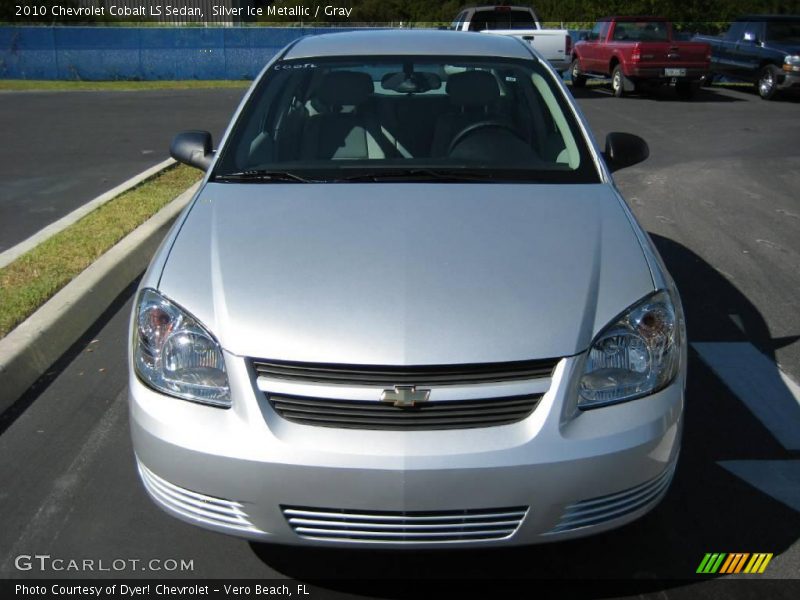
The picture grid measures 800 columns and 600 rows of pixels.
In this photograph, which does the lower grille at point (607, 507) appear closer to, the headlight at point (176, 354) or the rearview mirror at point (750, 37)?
the headlight at point (176, 354)

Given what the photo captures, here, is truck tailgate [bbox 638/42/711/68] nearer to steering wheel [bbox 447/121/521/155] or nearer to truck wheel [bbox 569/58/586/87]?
truck wheel [bbox 569/58/586/87]

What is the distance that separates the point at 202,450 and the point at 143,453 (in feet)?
1.00

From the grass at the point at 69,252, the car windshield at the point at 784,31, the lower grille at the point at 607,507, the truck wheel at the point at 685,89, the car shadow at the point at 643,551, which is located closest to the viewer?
the lower grille at the point at 607,507

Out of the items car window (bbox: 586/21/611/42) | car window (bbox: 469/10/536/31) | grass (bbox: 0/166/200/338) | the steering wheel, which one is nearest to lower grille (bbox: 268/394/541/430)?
the steering wheel

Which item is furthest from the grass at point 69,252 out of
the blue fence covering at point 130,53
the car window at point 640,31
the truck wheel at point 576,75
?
the blue fence covering at point 130,53

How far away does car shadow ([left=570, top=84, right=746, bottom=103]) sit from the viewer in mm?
20516

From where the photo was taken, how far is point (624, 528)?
3.52 m

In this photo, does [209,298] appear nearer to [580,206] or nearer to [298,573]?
[298,573]

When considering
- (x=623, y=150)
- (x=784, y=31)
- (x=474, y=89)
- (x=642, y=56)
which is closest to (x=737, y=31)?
(x=784, y=31)

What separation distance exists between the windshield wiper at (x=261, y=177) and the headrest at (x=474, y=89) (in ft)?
3.92

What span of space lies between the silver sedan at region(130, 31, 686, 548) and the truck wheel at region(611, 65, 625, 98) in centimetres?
1823

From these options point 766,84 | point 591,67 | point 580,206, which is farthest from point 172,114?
point 580,206

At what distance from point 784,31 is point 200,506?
20.3 m

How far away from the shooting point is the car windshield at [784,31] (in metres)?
20.1
